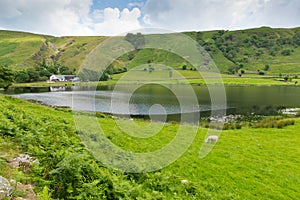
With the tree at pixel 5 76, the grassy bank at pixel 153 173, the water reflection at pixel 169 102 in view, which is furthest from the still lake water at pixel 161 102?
the grassy bank at pixel 153 173

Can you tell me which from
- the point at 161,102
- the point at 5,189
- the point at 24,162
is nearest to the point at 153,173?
the point at 24,162

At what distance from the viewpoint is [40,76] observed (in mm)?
158875

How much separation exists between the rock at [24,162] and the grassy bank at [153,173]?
0.22 metres

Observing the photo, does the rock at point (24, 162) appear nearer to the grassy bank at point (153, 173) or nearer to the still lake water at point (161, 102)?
the grassy bank at point (153, 173)

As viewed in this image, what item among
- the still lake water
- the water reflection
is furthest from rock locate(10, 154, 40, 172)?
the still lake water

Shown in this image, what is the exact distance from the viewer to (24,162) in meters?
7.23

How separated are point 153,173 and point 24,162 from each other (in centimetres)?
552

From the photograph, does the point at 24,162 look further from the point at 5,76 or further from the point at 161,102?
the point at 5,76

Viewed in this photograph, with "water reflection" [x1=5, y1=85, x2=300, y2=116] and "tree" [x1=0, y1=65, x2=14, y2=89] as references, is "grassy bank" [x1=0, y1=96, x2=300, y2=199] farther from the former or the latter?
"tree" [x1=0, y1=65, x2=14, y2=89]

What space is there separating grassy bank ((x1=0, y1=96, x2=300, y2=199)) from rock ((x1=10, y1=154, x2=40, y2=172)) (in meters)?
0.22

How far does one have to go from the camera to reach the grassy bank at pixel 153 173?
6.67 m

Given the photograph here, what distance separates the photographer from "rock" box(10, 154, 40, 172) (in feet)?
22.9

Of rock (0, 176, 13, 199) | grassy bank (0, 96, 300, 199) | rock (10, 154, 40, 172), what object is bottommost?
grassy bank (0, 96, 300, 199)

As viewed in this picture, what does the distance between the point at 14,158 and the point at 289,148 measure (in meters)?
18.4
